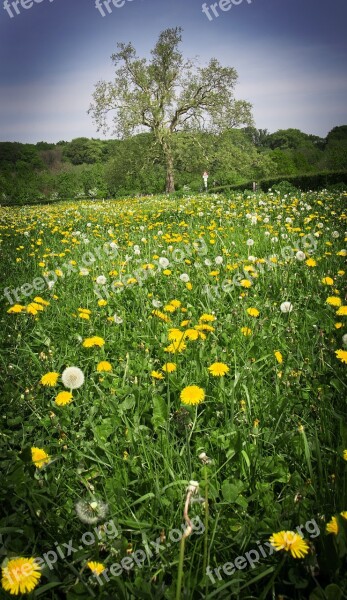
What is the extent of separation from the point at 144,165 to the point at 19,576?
26113 mm

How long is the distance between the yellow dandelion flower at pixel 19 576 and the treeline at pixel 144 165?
15173mm

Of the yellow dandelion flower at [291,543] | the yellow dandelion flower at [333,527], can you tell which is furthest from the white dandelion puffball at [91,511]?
the yellow dandelion flower at [333,527]

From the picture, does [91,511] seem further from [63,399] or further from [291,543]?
[291,543]

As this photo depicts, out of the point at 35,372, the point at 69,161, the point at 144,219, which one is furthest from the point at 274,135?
the point at 35,372

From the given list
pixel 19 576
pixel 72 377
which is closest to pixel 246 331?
pixel 72 377

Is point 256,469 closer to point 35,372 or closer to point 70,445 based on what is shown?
point 70,445

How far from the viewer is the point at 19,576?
0.80 meters

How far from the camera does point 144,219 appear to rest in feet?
21.1

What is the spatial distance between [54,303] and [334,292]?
2241mm

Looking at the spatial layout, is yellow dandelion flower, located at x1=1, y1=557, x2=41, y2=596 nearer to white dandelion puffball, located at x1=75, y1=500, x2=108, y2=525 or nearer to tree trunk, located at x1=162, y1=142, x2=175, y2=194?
white dandelion puffball, located at x1=75, y1=500, x2=108, y2=525

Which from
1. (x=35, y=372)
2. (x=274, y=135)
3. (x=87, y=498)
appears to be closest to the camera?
(x=87, y=498)

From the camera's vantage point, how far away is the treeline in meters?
24.7

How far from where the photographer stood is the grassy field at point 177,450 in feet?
3.01

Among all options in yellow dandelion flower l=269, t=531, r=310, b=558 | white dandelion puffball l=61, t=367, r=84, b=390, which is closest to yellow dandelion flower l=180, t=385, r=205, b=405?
white dandelion puffball l=61, t=367, r=84, b=390
